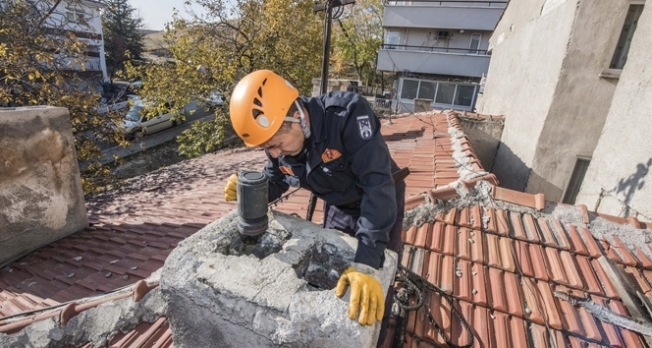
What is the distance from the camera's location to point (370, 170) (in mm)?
1693

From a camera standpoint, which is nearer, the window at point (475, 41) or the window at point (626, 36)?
the window at point (626, 36)

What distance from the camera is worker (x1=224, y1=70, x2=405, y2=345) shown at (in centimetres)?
163

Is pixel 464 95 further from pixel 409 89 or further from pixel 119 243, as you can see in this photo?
pixel 119 243

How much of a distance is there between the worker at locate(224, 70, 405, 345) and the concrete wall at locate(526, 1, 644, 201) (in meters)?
5.45

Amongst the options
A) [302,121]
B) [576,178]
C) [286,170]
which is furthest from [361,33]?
[302,121]

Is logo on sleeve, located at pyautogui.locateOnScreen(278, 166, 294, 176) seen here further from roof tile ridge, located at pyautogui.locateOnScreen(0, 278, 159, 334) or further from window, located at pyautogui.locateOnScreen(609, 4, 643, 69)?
window, located at pyautogui.locateOnScreen(609, 4, 643, 69)

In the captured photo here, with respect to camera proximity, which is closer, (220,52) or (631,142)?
(631,142)

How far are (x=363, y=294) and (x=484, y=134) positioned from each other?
8.26 meters

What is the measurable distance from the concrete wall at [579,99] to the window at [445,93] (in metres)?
16.6

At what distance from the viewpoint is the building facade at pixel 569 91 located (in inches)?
192

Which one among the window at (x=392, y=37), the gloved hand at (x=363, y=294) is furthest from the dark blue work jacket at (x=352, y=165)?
the window at (x=392, y=37)

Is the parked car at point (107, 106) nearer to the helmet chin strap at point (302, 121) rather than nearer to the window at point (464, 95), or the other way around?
the helmet chin strap at point (302, 121)

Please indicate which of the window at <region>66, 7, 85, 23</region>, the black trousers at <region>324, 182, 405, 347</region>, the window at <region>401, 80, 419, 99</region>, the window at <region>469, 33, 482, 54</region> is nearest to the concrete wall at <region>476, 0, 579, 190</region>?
the black trousers at <region>324, 182, 405, 347</region>

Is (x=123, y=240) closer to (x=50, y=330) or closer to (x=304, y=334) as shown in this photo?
(x=50, y=330)
